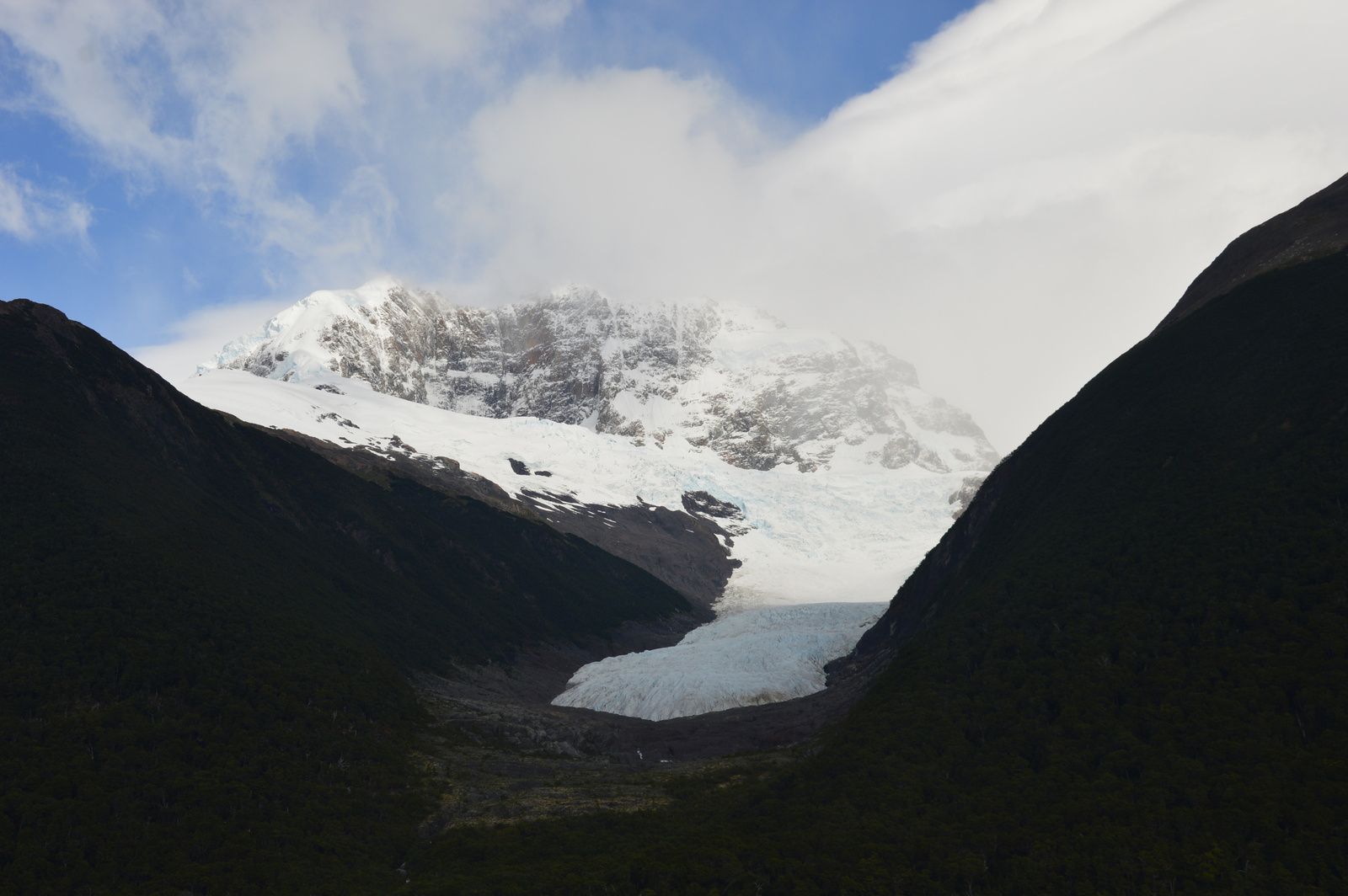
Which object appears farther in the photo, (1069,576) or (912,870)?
(1069,576)

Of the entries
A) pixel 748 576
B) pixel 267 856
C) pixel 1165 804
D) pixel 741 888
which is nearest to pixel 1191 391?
pixel 1165 804

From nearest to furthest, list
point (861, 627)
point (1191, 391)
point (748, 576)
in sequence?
point (1191, 391), point (861, 627), point (748, 576)

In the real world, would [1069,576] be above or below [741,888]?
above

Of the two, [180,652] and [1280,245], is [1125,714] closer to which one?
[180,652]

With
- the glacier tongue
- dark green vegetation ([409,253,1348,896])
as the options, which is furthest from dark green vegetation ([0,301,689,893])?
the glacier tongue

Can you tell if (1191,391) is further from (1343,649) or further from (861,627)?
(861,627)

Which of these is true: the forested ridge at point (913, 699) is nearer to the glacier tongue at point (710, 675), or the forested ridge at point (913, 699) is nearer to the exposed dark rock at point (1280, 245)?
the exposed dark rock at point (1280, 245)

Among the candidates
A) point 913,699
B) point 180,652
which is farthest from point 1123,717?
point 180,652
